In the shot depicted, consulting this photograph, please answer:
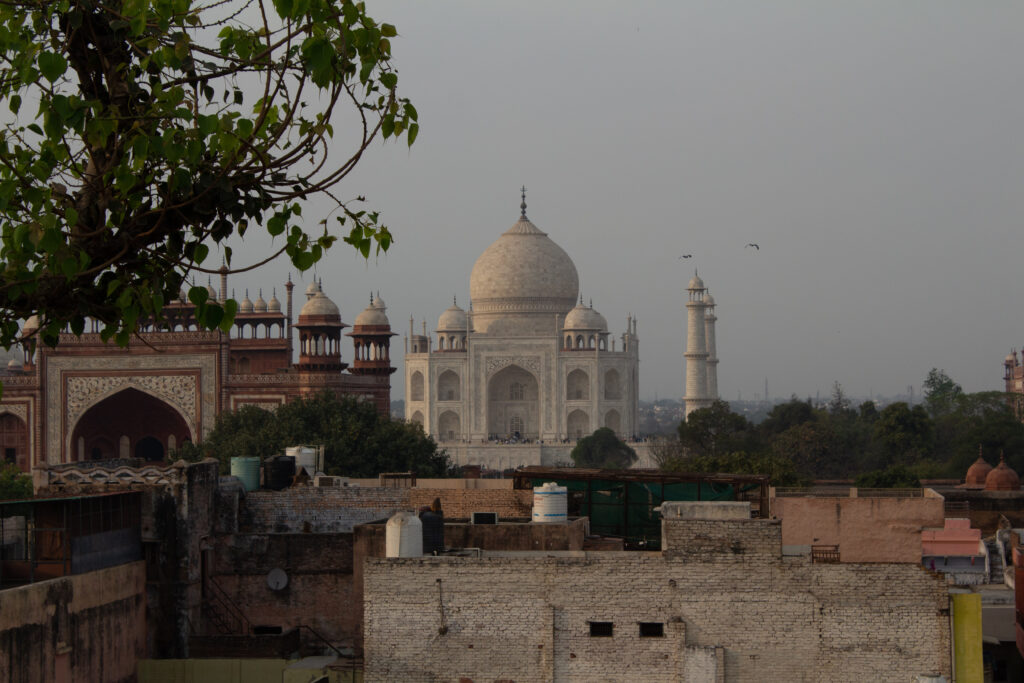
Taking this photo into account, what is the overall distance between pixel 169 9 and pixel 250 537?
30.6ft

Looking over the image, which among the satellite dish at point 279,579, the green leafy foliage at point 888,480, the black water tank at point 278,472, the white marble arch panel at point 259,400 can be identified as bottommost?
the satellite dish at point 279,579

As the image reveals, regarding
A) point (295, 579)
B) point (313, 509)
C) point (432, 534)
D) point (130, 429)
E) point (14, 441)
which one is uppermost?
point (130, 429)

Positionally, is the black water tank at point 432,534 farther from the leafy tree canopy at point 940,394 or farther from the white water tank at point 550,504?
the leafy tree canopy at point 940,394

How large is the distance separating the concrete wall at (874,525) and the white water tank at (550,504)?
90.4 inches

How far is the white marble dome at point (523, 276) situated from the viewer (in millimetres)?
60219

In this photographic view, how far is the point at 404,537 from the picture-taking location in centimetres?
1201

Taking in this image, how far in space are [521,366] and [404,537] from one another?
46.0 meters

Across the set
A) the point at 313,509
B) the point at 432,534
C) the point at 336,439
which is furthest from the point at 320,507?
the point at 336,439

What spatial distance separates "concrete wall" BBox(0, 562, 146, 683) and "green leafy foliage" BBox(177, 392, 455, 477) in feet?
67.5

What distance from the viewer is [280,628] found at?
14.2 meters

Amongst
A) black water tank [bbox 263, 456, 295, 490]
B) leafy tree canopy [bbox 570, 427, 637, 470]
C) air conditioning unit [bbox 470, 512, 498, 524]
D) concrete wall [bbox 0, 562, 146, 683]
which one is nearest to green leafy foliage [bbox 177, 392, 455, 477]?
leafy tree canopy [bbox 570, 427, 637, 470]

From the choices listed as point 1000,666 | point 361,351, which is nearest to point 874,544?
point 1000,666

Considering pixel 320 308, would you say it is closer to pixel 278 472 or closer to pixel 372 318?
pixel 372 318

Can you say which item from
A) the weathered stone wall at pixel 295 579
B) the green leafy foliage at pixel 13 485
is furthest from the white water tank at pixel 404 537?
the green leafy foliage at pixel 13 485
